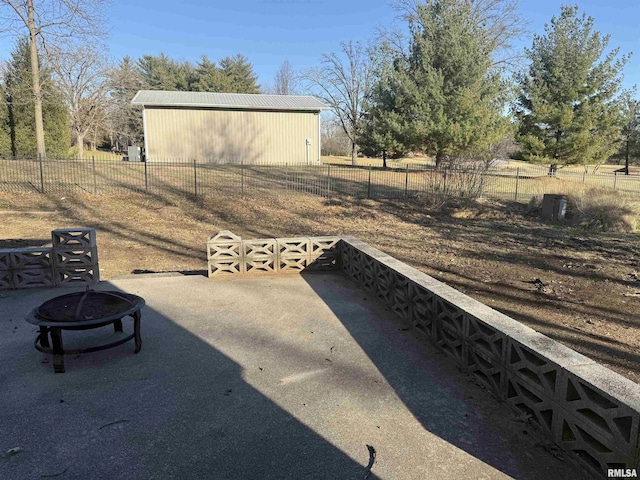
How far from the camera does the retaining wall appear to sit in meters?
2.31

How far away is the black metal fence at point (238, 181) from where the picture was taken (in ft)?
55.7

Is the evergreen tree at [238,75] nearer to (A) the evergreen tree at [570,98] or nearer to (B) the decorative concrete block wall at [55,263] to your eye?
(A) the evergreen tree at [570,98]

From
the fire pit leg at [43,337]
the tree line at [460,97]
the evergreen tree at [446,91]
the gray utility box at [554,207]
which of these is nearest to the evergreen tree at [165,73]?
the tree line at [460,97]

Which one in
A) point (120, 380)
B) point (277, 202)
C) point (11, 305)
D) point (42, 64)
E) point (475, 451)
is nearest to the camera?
point (475, 451)

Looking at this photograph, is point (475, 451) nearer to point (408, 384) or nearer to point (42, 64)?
point (408, 384)

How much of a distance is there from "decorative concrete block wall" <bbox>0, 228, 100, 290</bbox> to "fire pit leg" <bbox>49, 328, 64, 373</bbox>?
291 cm

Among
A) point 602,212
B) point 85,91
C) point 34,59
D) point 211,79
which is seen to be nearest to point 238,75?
point 211,79

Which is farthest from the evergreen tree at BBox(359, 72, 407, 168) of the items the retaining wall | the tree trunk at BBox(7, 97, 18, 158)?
the tree trunk at BBox(7, 97, 18, 158)

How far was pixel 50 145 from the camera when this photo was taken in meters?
27.1

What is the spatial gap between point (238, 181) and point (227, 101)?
9355mm

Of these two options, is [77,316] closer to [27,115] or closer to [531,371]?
[531,371]

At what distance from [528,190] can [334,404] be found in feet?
74.2

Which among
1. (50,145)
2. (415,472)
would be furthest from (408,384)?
(50,145)

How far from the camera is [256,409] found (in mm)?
3219
